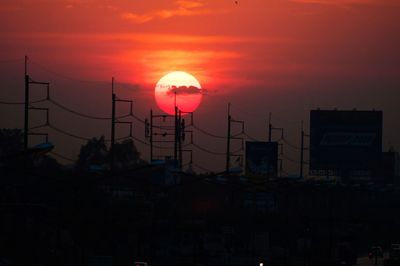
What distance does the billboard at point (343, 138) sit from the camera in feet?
459

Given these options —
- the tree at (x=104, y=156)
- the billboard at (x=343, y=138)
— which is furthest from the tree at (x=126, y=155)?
the billboard at (x=343, y=138)

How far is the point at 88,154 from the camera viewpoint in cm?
17912

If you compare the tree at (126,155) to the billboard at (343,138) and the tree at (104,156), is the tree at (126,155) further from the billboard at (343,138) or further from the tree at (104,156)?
the billboard at (343,138)

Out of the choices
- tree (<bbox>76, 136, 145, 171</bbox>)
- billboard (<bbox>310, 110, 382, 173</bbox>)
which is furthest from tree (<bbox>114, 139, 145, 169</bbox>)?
billboard (<bbox>310, 110, 382, 173</bbox>)

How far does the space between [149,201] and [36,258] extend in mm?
37352

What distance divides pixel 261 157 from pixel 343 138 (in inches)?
496

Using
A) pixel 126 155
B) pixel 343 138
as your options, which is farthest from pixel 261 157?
pixel 126 155

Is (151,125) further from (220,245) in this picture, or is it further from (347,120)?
(347,120)

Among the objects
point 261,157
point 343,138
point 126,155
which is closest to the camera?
point 261,157

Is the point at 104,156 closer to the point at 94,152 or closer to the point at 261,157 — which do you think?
the point at 94,152

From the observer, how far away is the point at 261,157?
13688 cm

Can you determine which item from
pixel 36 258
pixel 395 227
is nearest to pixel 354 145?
pixel 395 227

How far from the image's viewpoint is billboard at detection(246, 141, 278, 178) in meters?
134

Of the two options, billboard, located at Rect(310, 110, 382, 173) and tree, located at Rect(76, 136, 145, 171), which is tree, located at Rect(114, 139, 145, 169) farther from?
billboard, located at Rect(310, 110, 382, 173)
